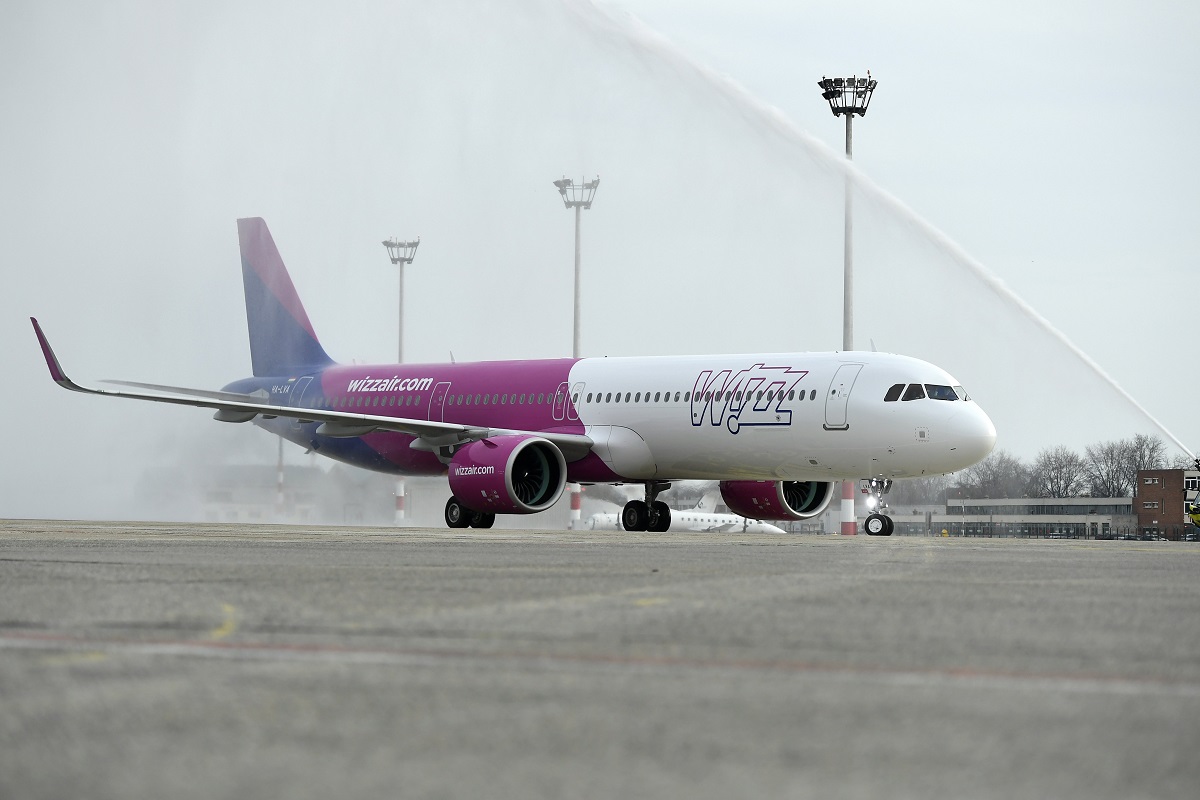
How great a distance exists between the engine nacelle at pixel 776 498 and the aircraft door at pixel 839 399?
4394 millimetres

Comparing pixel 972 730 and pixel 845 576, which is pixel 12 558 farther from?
pixel 972 730

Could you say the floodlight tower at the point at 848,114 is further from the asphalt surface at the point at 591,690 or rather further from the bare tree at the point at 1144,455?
the bare tree at the point at 1144,455

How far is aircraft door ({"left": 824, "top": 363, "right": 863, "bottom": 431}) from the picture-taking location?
2758cm

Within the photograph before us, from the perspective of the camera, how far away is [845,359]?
2853 cm

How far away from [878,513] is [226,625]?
24.3 meters

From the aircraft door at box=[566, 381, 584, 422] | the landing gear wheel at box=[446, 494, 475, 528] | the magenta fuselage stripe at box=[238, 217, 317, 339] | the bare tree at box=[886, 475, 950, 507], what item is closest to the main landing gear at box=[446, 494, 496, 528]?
the landing gear wheel at box=[446, 494, 475, 528]

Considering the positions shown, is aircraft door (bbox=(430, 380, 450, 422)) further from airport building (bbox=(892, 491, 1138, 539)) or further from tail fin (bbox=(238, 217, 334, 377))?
airport building (bbox=(892, 491, 1138, 539))

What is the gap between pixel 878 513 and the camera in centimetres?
3031

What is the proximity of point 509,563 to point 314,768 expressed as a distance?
939cm

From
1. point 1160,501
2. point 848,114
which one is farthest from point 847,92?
point 1160,501

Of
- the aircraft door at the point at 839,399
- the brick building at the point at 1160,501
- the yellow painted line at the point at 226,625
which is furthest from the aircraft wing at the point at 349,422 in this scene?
the brick building at the point at 1160,501

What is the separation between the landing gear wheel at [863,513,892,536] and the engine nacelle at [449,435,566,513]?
6135 millimetres

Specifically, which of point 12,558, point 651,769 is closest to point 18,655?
point 651,769

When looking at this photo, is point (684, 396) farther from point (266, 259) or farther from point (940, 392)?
point (266, 259)
